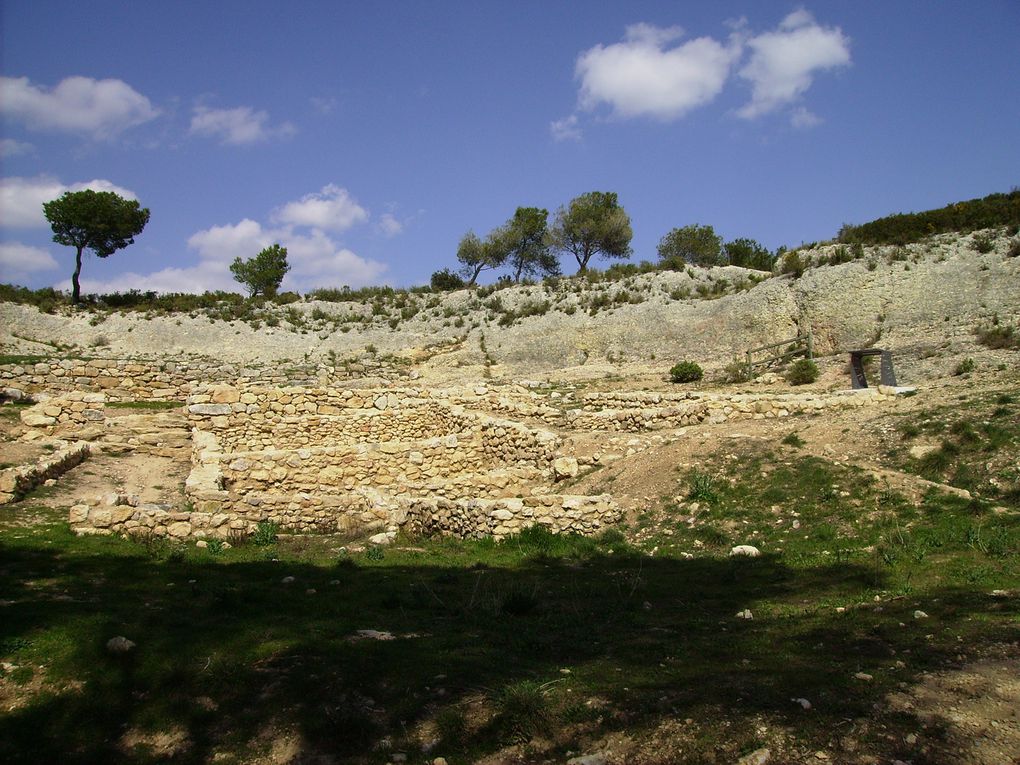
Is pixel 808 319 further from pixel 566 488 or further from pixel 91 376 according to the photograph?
pixel 91 376

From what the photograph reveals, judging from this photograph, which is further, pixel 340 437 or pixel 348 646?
pixel 340 437

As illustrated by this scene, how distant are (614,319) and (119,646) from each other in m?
38.8

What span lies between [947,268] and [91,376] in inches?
1543

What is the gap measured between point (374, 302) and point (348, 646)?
46.4 metres

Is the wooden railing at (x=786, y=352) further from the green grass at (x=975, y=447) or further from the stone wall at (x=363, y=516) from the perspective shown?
the stone wall at (x=363, y=516)

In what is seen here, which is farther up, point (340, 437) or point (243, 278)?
point (243, 278)

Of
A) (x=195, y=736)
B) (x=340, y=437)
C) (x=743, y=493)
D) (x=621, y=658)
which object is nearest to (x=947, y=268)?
(x=743, y=493)

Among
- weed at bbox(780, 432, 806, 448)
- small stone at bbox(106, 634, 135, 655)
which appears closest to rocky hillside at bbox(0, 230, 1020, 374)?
weed at bbox(780, 432, 806, 448)

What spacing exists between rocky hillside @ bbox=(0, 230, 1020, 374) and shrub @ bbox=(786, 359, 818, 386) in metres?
3.68

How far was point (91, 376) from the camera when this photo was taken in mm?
28516

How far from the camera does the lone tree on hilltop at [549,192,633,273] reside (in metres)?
60.8

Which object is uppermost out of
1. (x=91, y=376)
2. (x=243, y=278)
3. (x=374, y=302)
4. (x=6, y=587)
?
(x=243, y=278)

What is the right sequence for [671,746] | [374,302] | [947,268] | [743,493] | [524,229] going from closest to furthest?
[671,746] → [743,493] → [947,268] → [374,302] → [524,229]

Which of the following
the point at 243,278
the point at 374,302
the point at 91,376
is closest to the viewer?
the point at 91,376
